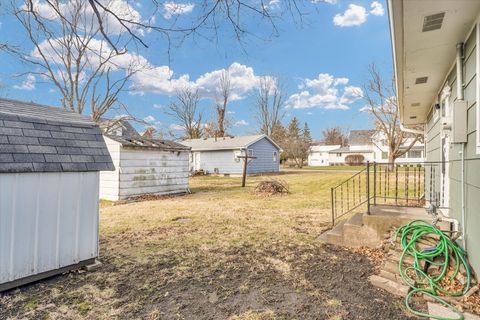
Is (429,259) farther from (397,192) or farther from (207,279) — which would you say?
(397,192)

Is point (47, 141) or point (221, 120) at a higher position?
point (221, 120)

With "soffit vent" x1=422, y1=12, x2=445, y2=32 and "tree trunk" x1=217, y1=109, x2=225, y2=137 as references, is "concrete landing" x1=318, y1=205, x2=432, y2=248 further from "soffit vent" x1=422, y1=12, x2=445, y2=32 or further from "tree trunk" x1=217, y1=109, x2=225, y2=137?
"tree trunk" x1=217, y1=109, x2=225, y2=137

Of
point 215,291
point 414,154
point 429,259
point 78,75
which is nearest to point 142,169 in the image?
point 215,291

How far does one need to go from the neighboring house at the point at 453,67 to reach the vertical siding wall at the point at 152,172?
29.4 ft

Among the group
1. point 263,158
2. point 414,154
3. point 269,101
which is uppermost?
point 269,101

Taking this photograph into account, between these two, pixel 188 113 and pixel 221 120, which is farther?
pixel 188 113

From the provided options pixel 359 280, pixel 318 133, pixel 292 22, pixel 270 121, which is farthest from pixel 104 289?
pixel 318 133

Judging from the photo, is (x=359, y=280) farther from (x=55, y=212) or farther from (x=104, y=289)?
(x=55, y=212)

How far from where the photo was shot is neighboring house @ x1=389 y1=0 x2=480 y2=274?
2.82 meters

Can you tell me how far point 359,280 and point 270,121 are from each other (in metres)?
32.1

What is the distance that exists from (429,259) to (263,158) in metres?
21.1

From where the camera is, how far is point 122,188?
33.7ft

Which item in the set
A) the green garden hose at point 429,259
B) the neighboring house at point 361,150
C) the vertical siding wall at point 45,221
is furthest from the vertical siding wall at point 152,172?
the neighboring house at point 361,150

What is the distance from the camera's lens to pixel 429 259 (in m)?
3.54
